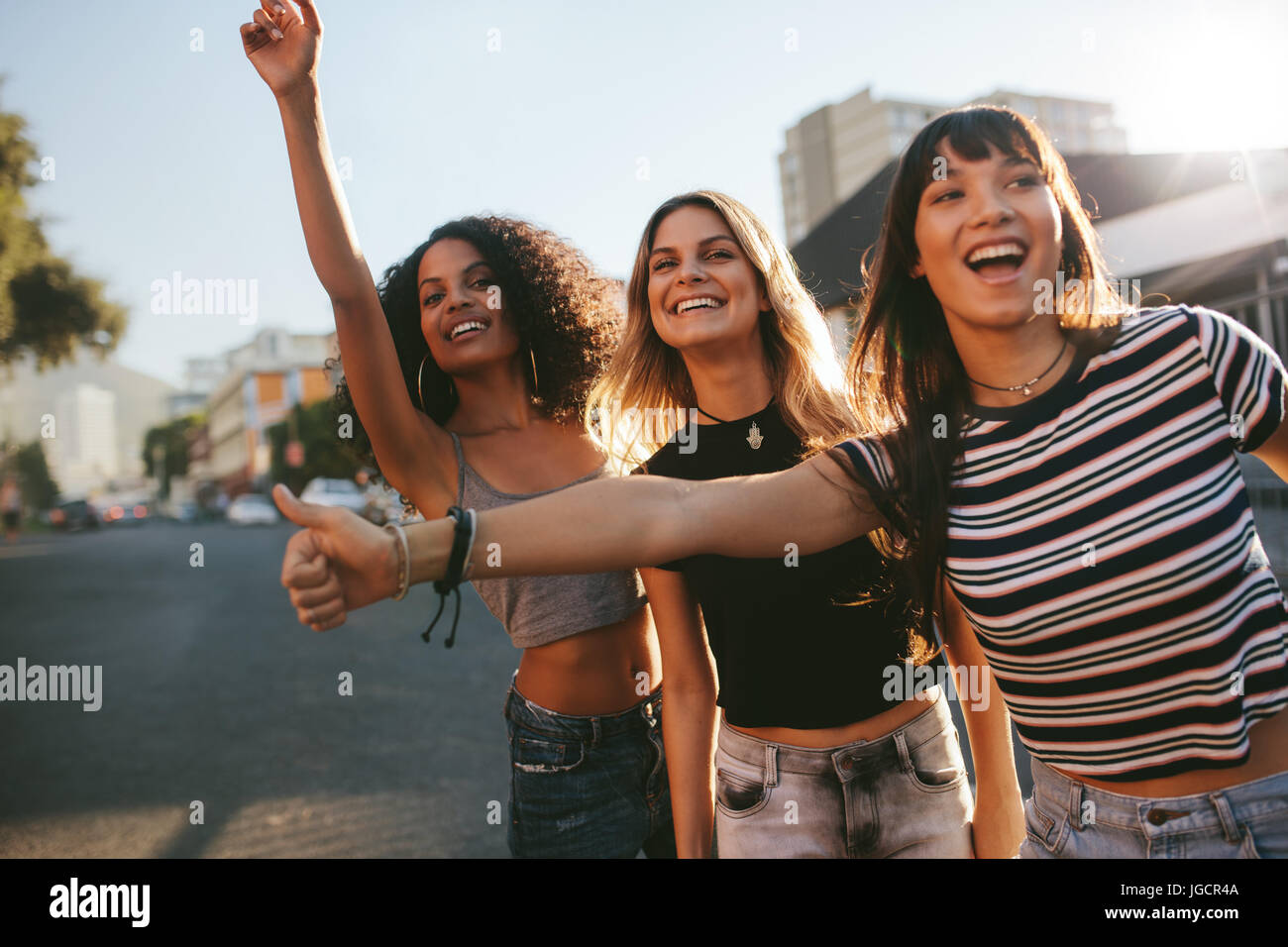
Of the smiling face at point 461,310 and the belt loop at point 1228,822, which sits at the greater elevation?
the smiling face at point 461,310

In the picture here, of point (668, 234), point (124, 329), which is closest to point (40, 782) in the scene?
point (668, 234)

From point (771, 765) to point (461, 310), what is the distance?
1.41 m

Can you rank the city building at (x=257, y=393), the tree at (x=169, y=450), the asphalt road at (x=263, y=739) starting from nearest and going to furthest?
1. the asphalt road at (x=263, y=739)
2. the city building at (x=257, y=393)
3. the tree at (x=169, y=450)

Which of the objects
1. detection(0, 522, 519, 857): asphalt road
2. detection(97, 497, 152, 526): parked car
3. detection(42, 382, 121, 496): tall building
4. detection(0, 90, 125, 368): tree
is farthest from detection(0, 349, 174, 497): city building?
Answer: detection(0, 522, 519, 857): asphalt road

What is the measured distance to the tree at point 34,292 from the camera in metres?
13.3

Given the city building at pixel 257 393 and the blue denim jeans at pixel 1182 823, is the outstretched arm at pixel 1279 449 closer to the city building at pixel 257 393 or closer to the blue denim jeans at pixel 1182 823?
the blue denim jeans at pixel 1182 823

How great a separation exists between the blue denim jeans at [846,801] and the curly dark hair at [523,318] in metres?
1.17

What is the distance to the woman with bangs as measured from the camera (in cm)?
130

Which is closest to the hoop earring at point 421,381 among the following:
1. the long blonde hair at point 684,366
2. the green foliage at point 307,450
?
the long blonde hair at point 684,366

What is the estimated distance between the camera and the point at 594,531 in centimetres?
132

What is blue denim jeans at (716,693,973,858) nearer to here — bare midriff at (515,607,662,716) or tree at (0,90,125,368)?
bare midriff at (515,607,662,716)

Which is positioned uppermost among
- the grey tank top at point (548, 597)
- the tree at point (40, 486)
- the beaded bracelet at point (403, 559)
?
the tree at point (40, 486)

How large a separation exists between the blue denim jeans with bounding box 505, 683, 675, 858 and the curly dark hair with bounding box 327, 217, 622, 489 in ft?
2.85
